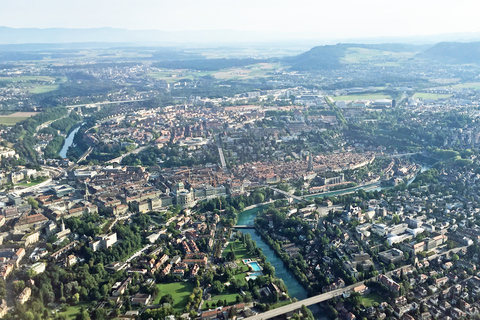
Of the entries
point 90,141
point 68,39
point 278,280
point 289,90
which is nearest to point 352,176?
point 278,280

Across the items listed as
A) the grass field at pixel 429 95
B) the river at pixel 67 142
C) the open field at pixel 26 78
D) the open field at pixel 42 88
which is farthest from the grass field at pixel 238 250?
the open field at pixel 26 78

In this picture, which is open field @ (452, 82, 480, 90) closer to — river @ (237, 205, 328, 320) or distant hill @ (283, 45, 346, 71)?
distant hill @ (283, 45, 346, 71)

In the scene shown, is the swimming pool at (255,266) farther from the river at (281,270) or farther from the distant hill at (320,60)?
the distant hill at (320,60)

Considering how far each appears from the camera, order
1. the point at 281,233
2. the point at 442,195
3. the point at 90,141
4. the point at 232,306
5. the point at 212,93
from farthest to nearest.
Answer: the point at 212,93 < the point at 90,141 < the point at 442,195 < the point at 281,233 < the point at 232,306

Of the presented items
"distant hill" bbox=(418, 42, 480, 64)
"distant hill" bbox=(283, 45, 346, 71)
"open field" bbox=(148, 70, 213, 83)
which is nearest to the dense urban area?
"open field" bbox=(148, 70, 213, 83)

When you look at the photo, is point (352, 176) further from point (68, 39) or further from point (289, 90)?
point (68, 39)
